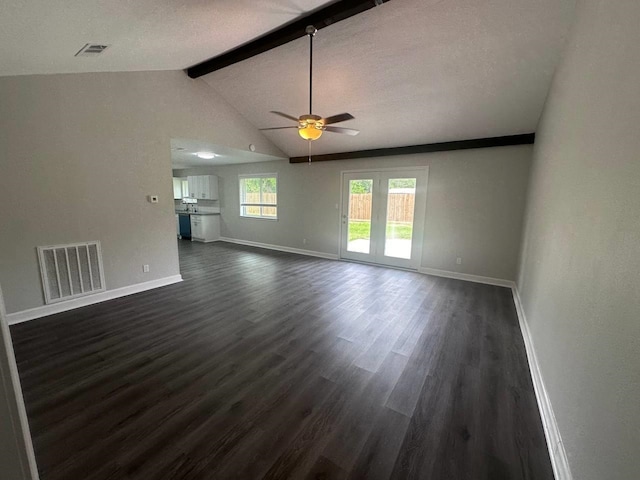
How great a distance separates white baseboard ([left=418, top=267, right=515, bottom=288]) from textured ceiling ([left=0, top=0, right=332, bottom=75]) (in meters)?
4.58

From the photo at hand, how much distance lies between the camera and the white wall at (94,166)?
9.98 feet

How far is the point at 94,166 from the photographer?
3.60 m

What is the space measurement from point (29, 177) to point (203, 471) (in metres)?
3.69

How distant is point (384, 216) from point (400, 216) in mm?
343

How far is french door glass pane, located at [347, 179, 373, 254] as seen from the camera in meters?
6.05

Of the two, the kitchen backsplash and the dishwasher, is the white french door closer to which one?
the kitchen backsplash

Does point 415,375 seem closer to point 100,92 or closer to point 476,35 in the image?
point 476,35

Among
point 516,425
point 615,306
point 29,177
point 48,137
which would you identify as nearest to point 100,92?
point 48,137

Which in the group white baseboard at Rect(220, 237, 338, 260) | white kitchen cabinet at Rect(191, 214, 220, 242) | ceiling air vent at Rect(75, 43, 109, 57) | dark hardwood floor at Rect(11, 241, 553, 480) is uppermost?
ceiling air vent at Rect(75, 43, 109, 57)

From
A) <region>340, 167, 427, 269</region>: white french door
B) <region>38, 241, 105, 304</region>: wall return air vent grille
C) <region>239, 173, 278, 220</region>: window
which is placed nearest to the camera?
<region>38, 241, 105, 304</region>: wall return air vent grille

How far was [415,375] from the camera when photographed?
232cm

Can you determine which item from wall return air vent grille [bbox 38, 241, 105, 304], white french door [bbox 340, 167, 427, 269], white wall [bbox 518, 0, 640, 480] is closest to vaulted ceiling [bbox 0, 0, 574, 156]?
white wall [bbox 518, 0, 640, 480]

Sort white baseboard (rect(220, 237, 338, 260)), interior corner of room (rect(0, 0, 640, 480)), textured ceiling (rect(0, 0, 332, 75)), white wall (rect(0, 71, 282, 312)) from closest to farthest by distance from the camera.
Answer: interior corner of room (rect(0, 0, 640, 480)) < textured ceiling (rect(0, 0, 332, 75)) < white wall (rect(0, 71, 282, 312)) < white baseboard (rect(220, 237, 338, 260))

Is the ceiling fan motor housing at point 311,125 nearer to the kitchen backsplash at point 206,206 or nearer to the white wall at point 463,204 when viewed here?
the white wall at point 463,204
